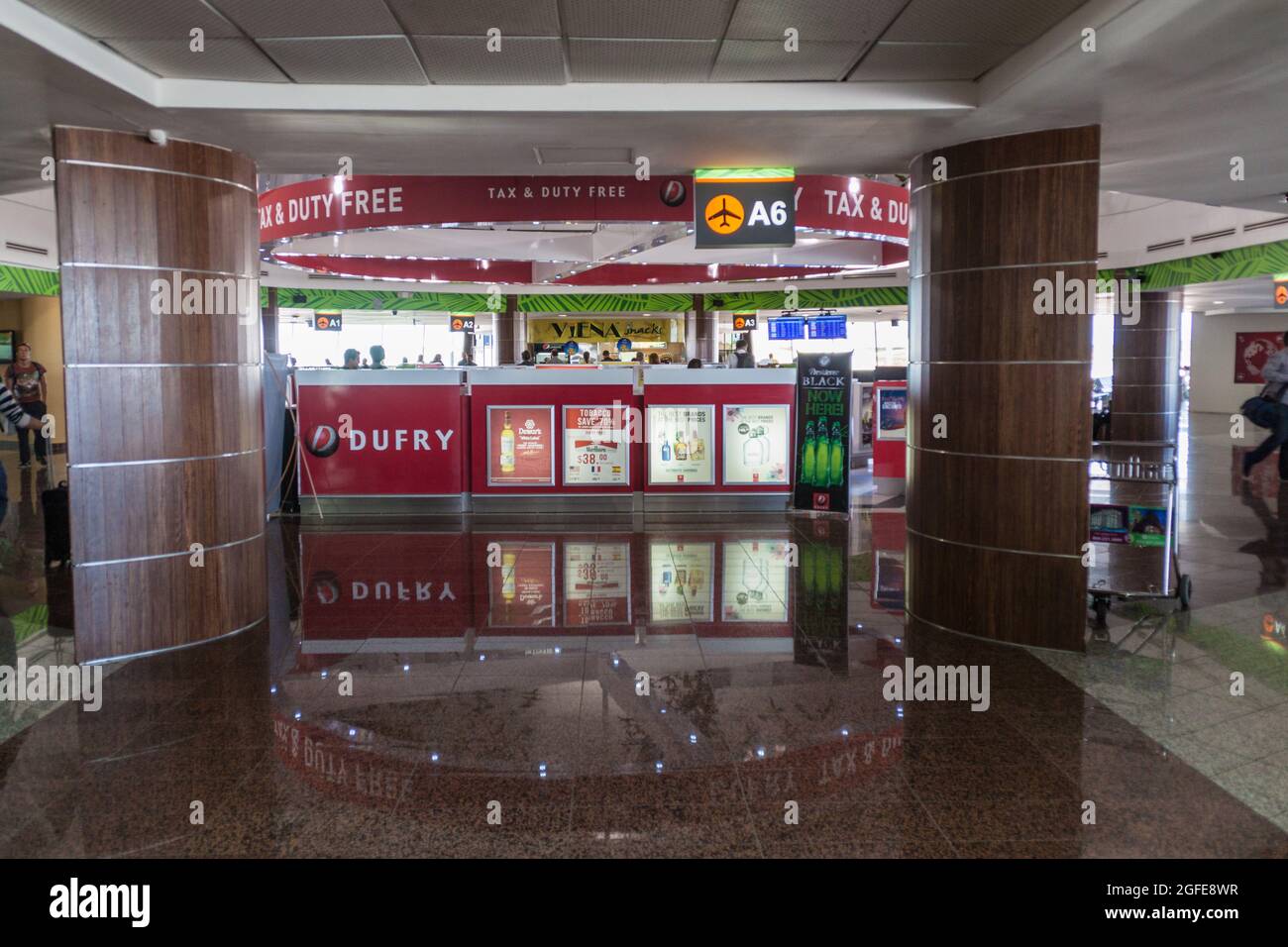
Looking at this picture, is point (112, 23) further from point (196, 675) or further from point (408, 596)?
point (408, 596)

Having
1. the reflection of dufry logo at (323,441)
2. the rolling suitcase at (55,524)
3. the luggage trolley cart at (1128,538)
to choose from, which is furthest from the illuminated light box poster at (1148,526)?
the reflection of dufry logo at (323,441)

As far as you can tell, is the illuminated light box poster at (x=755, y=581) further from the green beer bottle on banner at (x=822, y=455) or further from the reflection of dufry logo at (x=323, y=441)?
the reflection of dufry logo at (x=323, y=441)

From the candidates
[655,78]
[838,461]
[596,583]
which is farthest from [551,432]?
[655,78]

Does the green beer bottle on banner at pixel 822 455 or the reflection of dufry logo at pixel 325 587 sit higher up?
the green beer bottle on banner at pixel 822 455

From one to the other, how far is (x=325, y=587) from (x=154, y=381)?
210 centimetres

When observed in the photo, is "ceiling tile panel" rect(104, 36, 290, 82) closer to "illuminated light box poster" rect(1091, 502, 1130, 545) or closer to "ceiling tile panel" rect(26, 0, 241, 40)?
"ceiling tile panel" rect(26, 0, 241, 40)

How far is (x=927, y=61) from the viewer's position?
4.70 m

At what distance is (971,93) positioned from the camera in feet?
16.2

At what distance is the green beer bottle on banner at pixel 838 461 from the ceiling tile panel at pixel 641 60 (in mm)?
5504

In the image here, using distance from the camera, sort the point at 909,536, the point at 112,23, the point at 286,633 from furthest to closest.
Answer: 1. the point at 909,536
2. the point at 286,633
3. the point at 112,23

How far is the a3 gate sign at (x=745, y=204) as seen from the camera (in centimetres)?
665

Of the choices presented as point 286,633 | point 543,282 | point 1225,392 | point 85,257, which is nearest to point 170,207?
point 85,257

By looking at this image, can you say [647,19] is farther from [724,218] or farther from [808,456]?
[808,456]

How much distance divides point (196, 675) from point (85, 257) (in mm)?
2246
